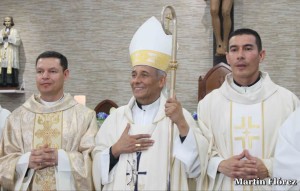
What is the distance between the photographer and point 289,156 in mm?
3465

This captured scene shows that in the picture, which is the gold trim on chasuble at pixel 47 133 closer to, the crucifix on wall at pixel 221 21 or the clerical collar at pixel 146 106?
the clerical collar at pixel 146 106

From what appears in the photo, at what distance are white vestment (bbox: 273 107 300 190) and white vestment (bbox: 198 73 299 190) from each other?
0.41 ft

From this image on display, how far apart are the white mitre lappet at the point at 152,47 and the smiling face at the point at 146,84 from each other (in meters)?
0.06

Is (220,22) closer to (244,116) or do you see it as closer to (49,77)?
(244,116)

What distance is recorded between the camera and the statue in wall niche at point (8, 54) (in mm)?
8875

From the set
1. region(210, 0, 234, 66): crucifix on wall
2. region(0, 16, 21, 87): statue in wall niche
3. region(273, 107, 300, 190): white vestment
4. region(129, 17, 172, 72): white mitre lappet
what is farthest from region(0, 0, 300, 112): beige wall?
region(273, 107, 300, 190): white vestment

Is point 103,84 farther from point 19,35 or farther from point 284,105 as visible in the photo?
point 284,105

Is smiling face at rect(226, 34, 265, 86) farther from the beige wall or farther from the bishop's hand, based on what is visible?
the beige wall

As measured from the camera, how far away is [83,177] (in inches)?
155

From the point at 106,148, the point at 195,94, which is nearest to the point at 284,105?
the point at 106,148

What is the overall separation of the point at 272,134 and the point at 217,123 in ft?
1.41

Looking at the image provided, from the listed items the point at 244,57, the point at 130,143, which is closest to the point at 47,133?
the point at 130,143

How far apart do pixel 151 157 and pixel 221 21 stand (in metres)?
4.41

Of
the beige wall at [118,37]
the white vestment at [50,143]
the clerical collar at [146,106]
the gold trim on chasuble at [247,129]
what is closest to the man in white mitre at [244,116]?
the gold trim on chasuble at [247,129]
